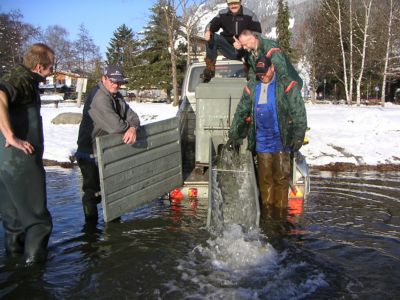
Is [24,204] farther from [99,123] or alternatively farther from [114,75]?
[114,75]

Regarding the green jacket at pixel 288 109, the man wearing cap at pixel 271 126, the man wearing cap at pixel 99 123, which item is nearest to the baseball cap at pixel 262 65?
the man wearing cap at pixel 271 126

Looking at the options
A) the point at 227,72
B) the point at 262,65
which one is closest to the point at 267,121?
the point at 262,65

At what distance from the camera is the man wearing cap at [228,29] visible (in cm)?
783

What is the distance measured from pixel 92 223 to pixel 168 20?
27.8m

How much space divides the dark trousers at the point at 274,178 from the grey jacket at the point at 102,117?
71.4 inches

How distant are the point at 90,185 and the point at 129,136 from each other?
1011mm

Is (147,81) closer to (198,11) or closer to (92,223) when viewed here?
(198,11)

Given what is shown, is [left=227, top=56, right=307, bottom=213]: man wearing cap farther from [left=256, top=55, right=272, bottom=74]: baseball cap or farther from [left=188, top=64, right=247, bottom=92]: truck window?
[left=188, top=64, right=247, bottom=92]: truck window

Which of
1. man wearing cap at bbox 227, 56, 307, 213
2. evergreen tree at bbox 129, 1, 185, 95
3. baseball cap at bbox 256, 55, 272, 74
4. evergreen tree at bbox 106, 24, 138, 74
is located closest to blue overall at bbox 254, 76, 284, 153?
man wearing cap at bbox 227, 56, 307, 213

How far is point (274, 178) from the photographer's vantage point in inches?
244

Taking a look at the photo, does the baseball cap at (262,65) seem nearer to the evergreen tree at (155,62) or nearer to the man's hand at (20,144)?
the man's hand at (20,144)

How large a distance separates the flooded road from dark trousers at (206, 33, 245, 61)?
2779 mm

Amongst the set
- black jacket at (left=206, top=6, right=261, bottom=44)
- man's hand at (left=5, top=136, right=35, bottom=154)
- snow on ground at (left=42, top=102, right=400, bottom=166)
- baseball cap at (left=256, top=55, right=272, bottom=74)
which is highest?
black jacket at (left=206, top=6, right=261, bottom=44)

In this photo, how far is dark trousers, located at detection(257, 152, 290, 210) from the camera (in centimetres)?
605
